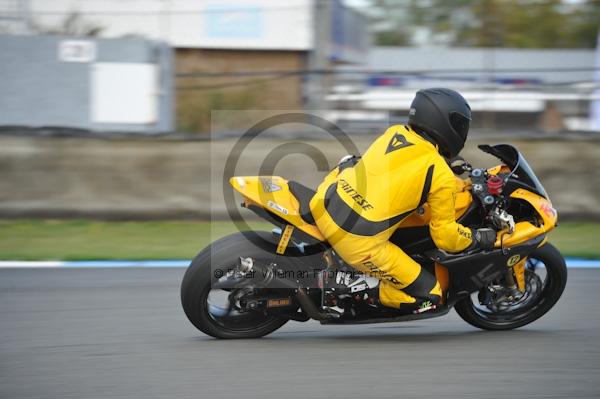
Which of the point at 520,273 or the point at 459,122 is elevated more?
the point at 459,122

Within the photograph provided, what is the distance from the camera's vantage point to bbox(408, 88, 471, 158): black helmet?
15.2 feet

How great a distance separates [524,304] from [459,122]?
4.70 ft

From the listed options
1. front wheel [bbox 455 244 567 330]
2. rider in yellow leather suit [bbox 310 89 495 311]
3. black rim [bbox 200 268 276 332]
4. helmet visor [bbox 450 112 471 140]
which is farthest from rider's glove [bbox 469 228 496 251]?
black rim [bbox 200 268 276 332]

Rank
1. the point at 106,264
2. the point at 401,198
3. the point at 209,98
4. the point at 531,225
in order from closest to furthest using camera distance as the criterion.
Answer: the point at 401,198, the point at 531,225, the point at 106,264, the point at 209,98

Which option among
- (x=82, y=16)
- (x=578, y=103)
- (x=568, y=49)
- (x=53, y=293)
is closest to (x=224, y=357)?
(x=53, y=293)

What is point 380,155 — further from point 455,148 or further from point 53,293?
point 53,293

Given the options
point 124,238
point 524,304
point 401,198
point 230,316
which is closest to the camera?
point 401,198

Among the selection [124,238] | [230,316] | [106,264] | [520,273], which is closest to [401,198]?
[520,273]

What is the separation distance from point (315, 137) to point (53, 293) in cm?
392

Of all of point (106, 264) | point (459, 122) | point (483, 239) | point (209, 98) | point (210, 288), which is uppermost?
point (459, 122)

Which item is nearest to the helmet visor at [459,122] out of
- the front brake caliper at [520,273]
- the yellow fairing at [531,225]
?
the yellow fairing at [531,225]

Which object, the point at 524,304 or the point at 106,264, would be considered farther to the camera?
the point at 106,264

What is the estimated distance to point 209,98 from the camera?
35.8 ft

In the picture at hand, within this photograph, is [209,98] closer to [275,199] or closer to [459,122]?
[275,199]
